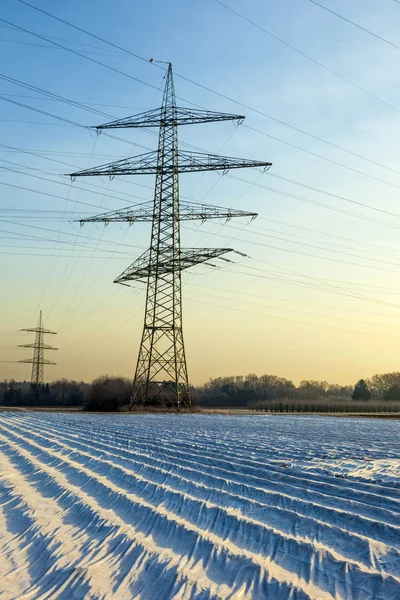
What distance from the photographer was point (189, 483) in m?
9.09

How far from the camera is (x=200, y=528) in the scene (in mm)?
6445

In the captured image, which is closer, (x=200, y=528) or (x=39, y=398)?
(x=200, y=528)

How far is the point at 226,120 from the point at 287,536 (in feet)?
93.9

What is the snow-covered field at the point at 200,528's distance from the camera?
4.78 metres

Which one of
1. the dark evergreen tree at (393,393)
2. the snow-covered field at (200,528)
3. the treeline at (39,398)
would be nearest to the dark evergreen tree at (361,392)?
the dark evergreen tree at (393,393)

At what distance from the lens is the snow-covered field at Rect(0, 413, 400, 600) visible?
4.78 metres

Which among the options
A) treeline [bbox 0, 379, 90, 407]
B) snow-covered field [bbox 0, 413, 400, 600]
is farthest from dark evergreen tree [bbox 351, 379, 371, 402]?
snow-covered field [bbox 0, 413, 400, 600]

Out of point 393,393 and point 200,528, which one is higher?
point 393,393

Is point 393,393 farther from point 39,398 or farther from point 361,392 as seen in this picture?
point 39,398

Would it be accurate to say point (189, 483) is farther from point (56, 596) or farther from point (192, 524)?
point (56, 596)

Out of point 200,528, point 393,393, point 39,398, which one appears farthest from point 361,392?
point 200,528

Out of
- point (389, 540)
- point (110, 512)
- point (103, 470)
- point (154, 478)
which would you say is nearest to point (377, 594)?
point (389, 540)

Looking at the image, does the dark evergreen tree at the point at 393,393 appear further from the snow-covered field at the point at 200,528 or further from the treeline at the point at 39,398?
the snow-covered field at the point at 200,528

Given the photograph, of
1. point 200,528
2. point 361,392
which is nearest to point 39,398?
point 361,392
